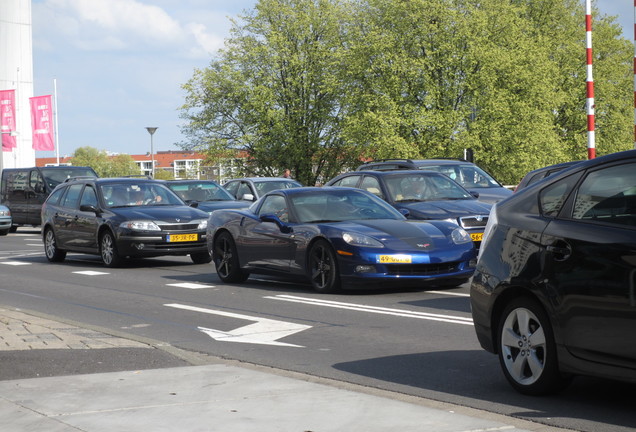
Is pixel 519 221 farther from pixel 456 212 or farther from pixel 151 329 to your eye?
pixel 456 212

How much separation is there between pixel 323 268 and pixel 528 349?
6.65 m

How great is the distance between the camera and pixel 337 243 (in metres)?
12.4

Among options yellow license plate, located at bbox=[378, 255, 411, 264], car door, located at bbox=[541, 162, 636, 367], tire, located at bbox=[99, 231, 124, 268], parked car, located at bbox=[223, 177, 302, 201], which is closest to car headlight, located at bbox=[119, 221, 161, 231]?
tire, located at bbox=[99, 231, 124, 268]

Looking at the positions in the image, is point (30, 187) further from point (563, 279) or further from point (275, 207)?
point (563, 279)

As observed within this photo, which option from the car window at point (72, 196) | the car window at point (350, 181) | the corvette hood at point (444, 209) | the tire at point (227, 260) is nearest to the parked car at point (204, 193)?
the car window at point (72, 196)

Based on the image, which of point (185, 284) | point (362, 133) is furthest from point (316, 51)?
point (185, 284)

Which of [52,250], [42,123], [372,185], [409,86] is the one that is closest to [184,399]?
[372,185]

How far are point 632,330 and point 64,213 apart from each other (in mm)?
15822

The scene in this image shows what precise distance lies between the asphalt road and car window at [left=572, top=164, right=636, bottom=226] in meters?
1.08

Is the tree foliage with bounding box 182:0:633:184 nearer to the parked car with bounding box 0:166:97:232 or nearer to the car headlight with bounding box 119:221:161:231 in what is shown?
the parked car with bounding box 0:166:97:232

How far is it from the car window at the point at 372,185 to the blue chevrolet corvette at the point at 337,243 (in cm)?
327

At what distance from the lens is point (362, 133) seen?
5541 centimetres

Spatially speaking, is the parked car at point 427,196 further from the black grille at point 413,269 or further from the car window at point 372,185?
the black grille at point 413,269

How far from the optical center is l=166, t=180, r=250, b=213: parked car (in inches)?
922
